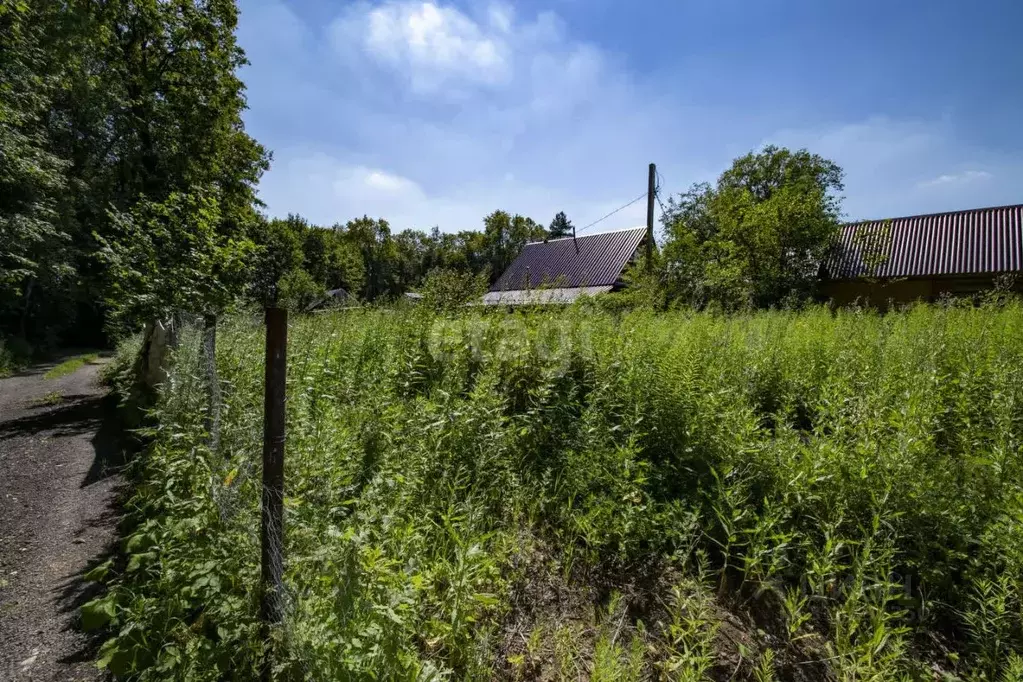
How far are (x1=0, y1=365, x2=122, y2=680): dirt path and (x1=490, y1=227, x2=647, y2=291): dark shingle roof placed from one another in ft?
53.7

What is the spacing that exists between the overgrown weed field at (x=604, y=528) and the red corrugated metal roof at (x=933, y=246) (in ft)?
57.0

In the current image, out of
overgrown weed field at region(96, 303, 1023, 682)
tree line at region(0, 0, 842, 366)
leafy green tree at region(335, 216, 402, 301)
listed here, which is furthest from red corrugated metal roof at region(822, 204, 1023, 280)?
leafy green tree at region(335, 216, 402, 301)

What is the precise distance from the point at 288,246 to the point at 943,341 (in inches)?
1556

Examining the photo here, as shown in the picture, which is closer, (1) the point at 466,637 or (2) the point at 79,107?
(1) the point at 466,637

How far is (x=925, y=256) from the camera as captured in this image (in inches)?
719

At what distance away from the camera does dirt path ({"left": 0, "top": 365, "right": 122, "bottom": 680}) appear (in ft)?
8.20

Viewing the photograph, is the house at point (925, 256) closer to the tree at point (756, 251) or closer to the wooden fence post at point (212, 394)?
the tree at point (756, 251)

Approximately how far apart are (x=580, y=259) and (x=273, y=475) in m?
24.0

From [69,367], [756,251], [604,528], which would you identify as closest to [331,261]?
[69,367]

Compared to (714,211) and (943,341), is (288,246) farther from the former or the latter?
(943,341)

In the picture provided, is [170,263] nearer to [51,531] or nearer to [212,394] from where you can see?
[51,531]

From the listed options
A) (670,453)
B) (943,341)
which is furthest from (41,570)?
(943,341)

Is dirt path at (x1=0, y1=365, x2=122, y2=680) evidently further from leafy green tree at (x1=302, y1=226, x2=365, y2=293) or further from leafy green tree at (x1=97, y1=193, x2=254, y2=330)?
leafy green tree at (x1=302, y1=226, x2=365, y2=293)

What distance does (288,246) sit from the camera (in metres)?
36.2
